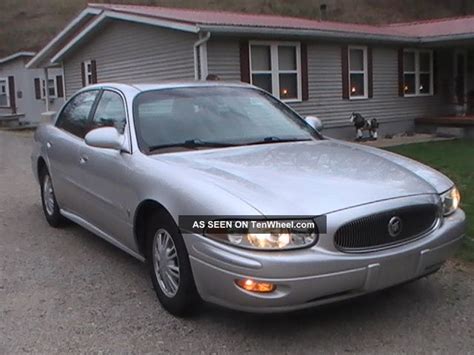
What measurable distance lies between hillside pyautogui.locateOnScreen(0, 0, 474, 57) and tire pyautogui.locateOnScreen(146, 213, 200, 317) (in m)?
42.9

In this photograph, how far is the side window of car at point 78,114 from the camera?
5.43m

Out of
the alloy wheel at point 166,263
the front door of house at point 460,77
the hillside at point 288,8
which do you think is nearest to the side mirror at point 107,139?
the alloy wheel at point 166,263

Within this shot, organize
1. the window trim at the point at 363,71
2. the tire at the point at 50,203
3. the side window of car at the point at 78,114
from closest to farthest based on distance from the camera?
the side window of car at the point at 78,114, the tire at the point at 50,203, the window trim at the point at 363,71

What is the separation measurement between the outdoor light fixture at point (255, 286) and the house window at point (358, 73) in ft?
44.7

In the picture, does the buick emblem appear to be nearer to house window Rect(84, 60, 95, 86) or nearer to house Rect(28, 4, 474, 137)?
house Rect(28, 4, 474, 137)

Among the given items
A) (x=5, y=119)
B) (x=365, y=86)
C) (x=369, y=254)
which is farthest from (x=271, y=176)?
(x=5, y=119)

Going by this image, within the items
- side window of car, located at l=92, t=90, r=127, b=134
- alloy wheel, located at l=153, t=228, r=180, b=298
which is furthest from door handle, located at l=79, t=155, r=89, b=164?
alloy wheel, located at l=153, t=228, r=180, b=298

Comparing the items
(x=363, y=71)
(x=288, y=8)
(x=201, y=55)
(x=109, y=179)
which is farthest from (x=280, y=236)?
(x=288, y=8)

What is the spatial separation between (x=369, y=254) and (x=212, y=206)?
0.93m

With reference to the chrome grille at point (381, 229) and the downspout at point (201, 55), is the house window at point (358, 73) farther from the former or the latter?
the chrome grille at point (381, 229)

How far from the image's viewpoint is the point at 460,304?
3895mm

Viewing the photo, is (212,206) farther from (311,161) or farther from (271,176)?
(311,161)

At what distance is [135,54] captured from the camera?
15.9 m

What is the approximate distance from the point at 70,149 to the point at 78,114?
495 mm
